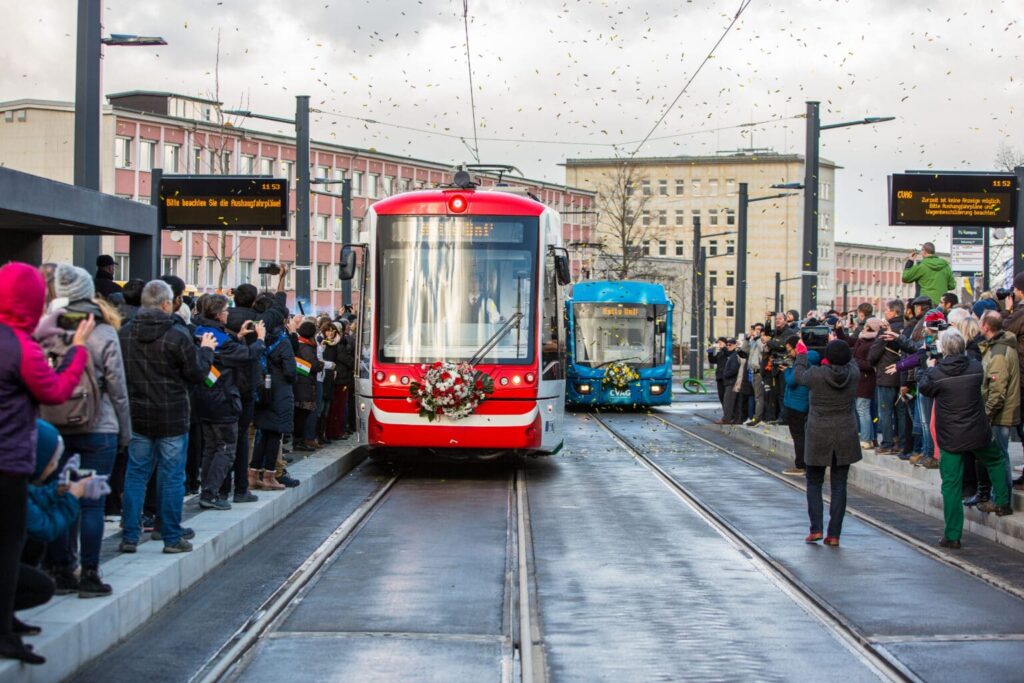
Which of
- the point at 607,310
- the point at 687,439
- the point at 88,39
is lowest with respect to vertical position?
the point at 687,439

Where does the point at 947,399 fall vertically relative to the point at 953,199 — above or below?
below

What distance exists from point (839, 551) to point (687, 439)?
14.1 m

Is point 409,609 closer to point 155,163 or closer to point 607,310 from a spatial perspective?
point 607,310

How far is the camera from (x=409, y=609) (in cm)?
931

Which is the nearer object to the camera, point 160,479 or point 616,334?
point 160,479

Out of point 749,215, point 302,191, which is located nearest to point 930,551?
point 302,191

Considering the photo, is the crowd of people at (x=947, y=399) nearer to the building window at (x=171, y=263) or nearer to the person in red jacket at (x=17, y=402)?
the person in red jacket at (x=17, y=402)

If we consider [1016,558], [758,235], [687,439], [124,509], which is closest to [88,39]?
[124,509]

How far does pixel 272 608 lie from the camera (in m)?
9.28

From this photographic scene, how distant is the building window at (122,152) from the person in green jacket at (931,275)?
165 feet

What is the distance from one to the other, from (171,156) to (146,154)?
1.46m

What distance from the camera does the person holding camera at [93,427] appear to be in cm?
826

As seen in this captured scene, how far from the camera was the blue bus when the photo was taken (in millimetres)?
36000

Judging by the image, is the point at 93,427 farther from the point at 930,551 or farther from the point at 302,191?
the point at 302,191
